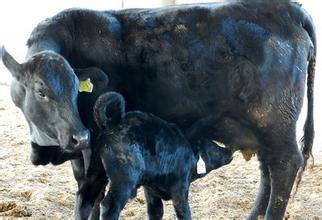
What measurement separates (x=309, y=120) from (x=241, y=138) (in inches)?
17.4

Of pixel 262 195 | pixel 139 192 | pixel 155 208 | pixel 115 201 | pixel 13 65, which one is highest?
pixel 13 65

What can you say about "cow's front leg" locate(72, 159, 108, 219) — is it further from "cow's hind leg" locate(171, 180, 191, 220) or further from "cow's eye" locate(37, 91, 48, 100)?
"cow's eye" locate(37, 91, 48, 100)

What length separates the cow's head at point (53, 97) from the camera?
76.0 inches

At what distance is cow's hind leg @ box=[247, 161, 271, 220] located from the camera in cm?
280

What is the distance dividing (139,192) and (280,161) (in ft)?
4.68

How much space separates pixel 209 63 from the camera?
244 cm

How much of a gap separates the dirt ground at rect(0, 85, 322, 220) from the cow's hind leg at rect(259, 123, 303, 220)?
2.59 feet

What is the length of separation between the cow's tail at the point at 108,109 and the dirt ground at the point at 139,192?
1.17 metres

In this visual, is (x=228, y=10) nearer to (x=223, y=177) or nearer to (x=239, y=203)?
(x=239, y=203)

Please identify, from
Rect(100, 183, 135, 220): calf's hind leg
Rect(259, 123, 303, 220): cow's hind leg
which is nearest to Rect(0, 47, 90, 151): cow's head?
Rect(100, 183, 135, 220): calf's hind leg

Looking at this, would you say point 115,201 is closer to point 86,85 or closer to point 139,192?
point 86,85

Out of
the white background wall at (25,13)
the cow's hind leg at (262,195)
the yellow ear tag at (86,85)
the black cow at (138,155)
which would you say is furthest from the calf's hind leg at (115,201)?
the white background wall at (25,13)

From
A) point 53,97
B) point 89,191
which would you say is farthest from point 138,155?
point 53,97

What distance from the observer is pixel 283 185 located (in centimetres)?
251
